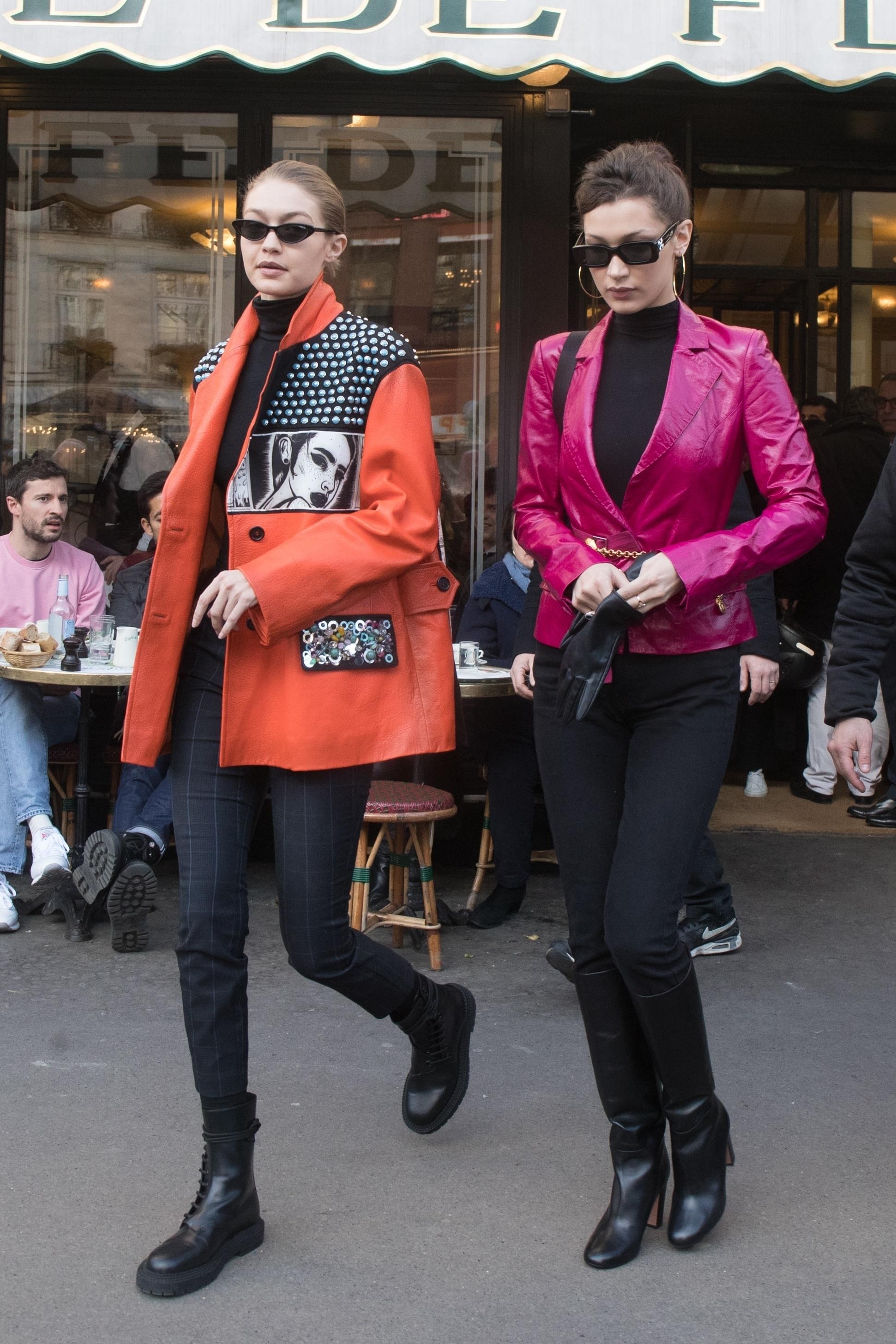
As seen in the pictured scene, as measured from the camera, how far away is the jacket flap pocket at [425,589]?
117 inches

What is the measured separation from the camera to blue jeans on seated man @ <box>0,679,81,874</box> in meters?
5.39

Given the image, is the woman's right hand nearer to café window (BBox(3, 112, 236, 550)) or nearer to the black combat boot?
the black combat boot

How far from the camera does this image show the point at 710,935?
16.1ft

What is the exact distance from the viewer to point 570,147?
23.5ft

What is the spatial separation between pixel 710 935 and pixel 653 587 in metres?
2.52

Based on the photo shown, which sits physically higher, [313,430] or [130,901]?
[313,430]

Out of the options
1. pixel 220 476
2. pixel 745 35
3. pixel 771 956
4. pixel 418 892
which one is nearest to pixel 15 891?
pixel 418 892

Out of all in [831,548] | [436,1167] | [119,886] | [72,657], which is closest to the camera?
[436,1167]

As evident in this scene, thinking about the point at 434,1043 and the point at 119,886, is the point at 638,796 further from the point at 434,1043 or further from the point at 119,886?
the point at 119,886

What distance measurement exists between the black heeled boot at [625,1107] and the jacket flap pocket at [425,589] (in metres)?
0.79

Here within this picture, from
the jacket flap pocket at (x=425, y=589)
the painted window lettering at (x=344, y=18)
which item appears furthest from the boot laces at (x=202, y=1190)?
the painted window lettering at (x=344, y=18)

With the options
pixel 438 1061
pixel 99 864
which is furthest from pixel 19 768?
pixel 438 1061

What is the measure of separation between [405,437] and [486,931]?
2.79 m

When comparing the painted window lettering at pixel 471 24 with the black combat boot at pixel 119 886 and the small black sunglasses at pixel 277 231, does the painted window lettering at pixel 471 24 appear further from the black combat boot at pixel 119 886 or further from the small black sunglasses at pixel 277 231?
the black combat boot at pixel 119 886
